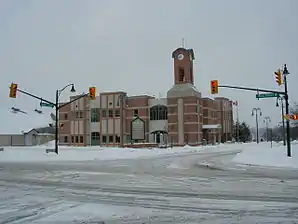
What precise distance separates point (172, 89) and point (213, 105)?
54.4 ft

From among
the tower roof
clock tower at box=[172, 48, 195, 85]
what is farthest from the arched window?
the tower roof

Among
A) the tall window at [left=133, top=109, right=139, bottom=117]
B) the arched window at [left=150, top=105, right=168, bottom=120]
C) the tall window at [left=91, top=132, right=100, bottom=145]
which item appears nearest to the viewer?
the arched window at [left=150, top=105, right=168, bottom=120]

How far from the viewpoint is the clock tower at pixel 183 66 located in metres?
89.0

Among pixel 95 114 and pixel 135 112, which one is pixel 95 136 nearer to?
pixel 95 114

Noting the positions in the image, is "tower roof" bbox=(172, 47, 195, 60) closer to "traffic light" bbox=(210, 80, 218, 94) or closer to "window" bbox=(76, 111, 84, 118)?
"window" bbox=(76, 111, 84, 118)

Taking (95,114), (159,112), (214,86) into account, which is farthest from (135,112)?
(214,86)

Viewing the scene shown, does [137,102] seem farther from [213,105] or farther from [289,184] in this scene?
[289,184]

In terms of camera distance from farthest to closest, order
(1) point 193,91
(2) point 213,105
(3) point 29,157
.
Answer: (2) point 213,105, (1) point 193,91, (3) point 29,157

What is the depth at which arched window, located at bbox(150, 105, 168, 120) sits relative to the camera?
89.6 meters

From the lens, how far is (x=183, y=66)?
8962 centimetres

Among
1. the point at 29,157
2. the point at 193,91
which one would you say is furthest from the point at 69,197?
the point at 193,91

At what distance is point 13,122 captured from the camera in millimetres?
101938

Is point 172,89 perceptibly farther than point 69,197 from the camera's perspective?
Yes

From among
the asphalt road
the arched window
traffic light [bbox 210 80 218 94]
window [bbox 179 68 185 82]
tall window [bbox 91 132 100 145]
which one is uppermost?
window [bbox 179 68 185 82]
